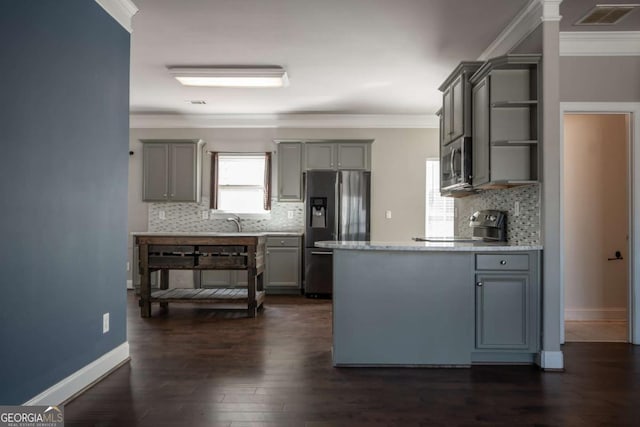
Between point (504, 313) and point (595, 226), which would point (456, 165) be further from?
point (595, 226)

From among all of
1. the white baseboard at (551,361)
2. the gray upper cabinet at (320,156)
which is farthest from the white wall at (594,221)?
the gray upper cabinet at (320,156)

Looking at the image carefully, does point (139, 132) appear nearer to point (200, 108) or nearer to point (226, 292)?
point (200, 108)

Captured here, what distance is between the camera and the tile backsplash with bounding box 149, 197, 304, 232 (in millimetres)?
6988

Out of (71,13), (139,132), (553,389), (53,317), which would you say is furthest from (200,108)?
(553,389)

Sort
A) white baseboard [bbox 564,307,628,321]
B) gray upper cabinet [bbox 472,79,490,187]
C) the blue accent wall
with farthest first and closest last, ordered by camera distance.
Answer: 1. white baseboard [bbox 564,307,628,321]
2. gray upper cabinet [bbox 472,79,490,187]
3. the blue accent wall

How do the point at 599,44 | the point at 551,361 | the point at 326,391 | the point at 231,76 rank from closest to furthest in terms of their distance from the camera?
the point at 326,391
the point at 551,361
the point at 599,44
the point at 231,76

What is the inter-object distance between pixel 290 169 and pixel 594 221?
13.0ft

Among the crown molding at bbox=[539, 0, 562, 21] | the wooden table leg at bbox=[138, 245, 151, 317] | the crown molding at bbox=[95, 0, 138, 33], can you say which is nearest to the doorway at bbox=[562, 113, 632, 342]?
the crown molding at bbox=[539, 0, 562, 21]

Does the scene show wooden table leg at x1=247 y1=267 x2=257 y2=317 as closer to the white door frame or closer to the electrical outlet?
the electrical outlet

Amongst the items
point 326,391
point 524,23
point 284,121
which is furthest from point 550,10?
point 284,121

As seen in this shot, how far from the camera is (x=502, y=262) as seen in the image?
3236 mm

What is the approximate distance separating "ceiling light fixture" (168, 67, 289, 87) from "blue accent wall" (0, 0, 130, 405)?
152 cm

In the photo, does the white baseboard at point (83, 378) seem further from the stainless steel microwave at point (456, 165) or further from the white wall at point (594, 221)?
the white wall at point (594, 221)

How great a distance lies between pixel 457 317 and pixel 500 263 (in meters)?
0.49
